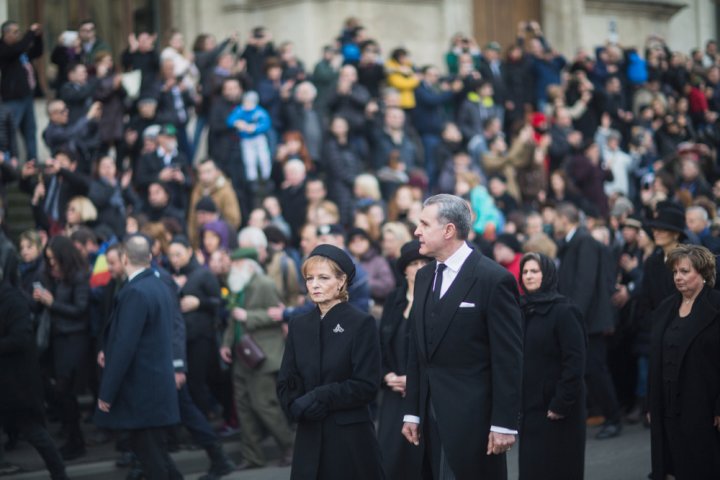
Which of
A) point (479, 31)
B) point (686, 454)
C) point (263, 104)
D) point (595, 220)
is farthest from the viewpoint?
point (479, 31)

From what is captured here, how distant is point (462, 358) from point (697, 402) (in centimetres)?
209

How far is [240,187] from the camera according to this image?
15125 mm

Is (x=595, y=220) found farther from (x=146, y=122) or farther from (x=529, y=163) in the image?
(x=146, y=122)

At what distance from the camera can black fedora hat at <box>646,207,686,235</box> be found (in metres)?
9.75

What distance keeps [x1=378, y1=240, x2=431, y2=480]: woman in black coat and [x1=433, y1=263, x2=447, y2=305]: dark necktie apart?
1.44 m

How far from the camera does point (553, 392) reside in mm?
8062

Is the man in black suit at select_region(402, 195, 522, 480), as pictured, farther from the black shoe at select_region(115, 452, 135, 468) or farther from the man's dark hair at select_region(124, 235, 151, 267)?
the black shoe at select_region(115, 452, 135, 468)

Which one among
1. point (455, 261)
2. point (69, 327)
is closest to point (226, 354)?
point (69, 327)

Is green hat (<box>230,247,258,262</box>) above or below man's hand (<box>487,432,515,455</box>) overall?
above

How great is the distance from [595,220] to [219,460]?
614cm

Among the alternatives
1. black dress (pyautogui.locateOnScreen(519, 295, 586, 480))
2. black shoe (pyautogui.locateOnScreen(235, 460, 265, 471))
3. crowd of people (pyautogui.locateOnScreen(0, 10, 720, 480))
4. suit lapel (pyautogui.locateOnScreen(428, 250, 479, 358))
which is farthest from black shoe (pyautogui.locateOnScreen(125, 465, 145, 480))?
suit lapel (pyautogui.locateOnScreen(428, 250, 479, 358))

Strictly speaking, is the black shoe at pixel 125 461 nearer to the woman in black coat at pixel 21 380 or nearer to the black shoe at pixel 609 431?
the woman in black coat at pixel 21 380

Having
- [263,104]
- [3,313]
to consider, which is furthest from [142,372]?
[263,104]

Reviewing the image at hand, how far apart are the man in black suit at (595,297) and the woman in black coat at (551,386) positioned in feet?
11.0
